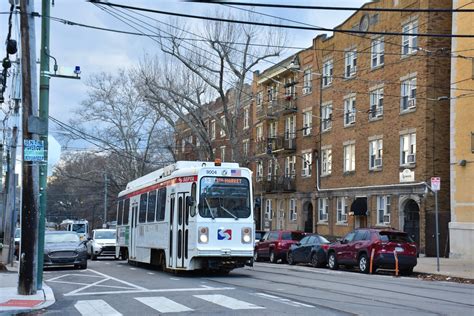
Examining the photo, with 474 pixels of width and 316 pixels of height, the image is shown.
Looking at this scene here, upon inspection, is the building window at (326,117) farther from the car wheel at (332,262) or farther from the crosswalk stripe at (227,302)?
the crosswalk stripe at (227,302)

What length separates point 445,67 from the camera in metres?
32.4

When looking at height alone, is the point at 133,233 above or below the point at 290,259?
above

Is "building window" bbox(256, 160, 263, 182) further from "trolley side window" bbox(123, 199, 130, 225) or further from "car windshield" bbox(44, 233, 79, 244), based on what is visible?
"car windshield" bbox(44, 233, 79, 244)

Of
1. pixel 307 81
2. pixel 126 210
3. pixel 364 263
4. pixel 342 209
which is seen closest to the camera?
pixel 364 263

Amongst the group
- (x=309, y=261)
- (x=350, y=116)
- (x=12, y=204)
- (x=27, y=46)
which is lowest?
(x=309, y=261)

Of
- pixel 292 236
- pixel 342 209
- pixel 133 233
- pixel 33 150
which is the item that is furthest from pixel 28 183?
pixel 342 209

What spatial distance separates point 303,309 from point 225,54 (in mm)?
30084

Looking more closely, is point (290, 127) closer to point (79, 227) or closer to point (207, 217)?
point (79, 227)

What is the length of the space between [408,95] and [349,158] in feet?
23.4

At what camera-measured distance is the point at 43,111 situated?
14.2 metres

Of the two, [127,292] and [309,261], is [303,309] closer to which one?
[127,292]

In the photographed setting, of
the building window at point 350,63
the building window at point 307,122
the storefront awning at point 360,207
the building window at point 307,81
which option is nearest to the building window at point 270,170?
the building window at point 307,122

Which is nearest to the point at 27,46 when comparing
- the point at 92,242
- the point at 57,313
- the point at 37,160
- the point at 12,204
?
the point at 37,160

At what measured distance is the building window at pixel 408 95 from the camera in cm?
3312
